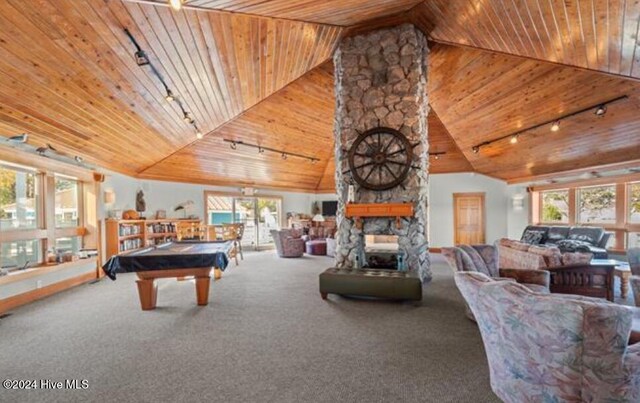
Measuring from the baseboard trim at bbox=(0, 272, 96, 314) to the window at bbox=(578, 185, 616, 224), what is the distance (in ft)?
37.7

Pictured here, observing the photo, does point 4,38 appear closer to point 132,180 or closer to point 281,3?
point 281,3

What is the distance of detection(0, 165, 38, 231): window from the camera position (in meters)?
4.46

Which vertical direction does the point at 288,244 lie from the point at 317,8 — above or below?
below

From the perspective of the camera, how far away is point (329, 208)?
11602 millimetres

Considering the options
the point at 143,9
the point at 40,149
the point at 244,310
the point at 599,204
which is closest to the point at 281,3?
the point at 143,9

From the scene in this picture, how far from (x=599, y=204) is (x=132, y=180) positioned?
38.5 feet

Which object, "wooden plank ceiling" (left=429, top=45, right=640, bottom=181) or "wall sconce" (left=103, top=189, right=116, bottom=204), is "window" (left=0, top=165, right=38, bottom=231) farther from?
"wooden plank ceiling" (left=429, top=45, right=640, bottom=181)

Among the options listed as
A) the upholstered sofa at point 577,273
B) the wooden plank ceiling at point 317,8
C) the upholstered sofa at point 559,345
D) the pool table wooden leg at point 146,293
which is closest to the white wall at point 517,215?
the upholstered sofa at point 577,273

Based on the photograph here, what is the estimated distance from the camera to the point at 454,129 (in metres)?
7.34

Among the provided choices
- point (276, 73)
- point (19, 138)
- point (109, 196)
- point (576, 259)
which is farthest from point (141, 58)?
point (576, 259)

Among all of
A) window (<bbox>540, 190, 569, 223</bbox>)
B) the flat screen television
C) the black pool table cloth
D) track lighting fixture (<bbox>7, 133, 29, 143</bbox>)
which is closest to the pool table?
the black pool table cloth

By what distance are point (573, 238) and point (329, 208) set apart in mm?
7227

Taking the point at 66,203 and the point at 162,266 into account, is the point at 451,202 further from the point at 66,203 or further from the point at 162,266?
the point at 66,203

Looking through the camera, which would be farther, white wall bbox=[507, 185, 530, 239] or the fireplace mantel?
white wall bbox=[507, 185, 530, 239]
